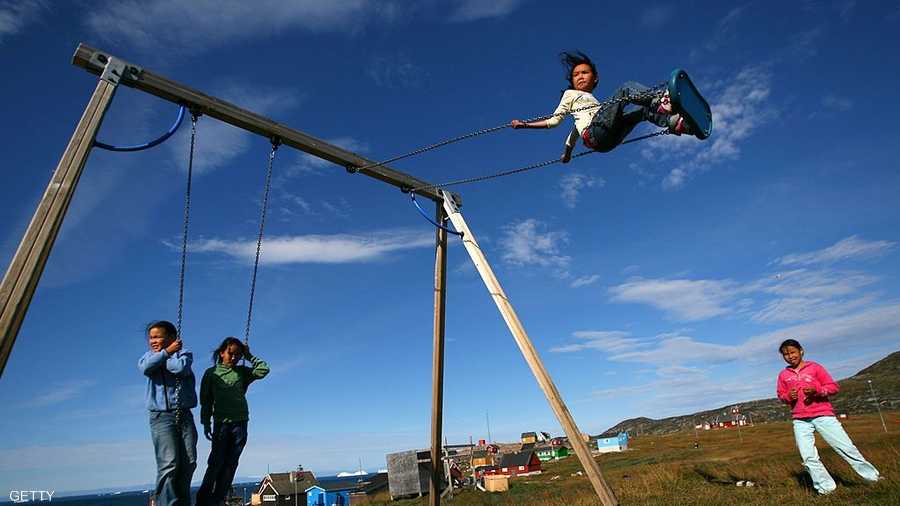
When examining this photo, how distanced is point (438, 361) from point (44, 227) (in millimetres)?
5069

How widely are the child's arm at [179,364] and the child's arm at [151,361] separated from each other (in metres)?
0.06

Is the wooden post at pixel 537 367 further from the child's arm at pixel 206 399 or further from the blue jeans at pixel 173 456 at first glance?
the blue jeans at pixel 173 456

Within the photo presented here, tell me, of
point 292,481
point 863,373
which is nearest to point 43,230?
point 292,481

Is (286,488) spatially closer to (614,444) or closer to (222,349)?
(614,444)

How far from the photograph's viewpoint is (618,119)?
17.6 ft

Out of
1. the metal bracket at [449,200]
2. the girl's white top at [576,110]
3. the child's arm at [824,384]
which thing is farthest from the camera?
the metal bracket at [449,200]

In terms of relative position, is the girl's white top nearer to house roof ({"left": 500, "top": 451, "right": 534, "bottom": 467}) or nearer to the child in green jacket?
the child in green jacket

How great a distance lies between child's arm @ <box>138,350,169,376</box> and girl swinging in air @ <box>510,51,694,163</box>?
448 centimetres

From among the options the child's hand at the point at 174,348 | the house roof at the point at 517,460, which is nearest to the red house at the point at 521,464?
the house roof at the point at 517,460

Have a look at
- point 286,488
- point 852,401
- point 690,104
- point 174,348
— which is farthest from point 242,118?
point 852,401

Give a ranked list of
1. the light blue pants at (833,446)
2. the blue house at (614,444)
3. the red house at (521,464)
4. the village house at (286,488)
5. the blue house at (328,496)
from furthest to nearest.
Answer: the blue house at (614,444) < the red house at (521,464) < the village house at (286,488) < the blue house at (328,496) < the light blue pants at (833,446)

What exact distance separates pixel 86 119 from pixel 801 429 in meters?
8.92

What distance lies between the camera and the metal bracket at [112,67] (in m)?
4.95

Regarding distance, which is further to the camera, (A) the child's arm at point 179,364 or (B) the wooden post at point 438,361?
(B) the wooden post at point 438,361
